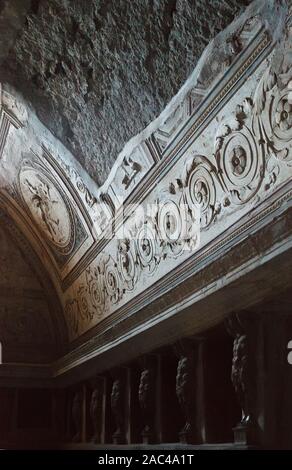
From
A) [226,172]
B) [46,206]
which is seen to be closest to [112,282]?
[46,206]

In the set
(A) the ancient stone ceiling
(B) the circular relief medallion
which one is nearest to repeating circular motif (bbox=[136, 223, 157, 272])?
(B) the circular relief medallion

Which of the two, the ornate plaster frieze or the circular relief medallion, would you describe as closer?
the ornate plaster frieze

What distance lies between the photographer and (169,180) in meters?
6.44

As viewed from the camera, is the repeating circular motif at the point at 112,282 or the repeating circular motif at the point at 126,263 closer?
the repeating circular motif at the point at 126,263

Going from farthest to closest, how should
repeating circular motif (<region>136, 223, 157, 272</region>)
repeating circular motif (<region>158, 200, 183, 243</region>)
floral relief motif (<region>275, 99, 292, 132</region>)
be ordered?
repeating circular motif (<region>136, 223, 157, 272</region>) < repeating circular motif (<region>158, 200, 183, 243</region>) < floral relief motif (<region>275, 99, 292, 132</region>)

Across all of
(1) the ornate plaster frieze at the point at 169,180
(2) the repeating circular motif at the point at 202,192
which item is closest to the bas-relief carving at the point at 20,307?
(1) the ornate plaster frieze at the point at 169,180

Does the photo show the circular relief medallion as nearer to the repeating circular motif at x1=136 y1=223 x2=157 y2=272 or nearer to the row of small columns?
the repeating circular motif at x1=136 y1=223 x2=157 y2=272

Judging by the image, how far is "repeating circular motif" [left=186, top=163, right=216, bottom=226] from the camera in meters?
5.77

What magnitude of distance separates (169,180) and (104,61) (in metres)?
1.31

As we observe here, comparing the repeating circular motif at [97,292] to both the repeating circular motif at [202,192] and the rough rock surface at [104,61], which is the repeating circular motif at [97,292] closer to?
the rough rock surface at [104,61]

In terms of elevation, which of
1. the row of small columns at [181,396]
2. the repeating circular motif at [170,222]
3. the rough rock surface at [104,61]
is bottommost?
the row of small columns at [181,396]

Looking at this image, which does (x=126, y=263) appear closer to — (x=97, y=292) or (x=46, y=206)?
(x=97, y=292)

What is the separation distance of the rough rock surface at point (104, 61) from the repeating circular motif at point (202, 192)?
73 centimetres

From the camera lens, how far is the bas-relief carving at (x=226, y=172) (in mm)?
4687
